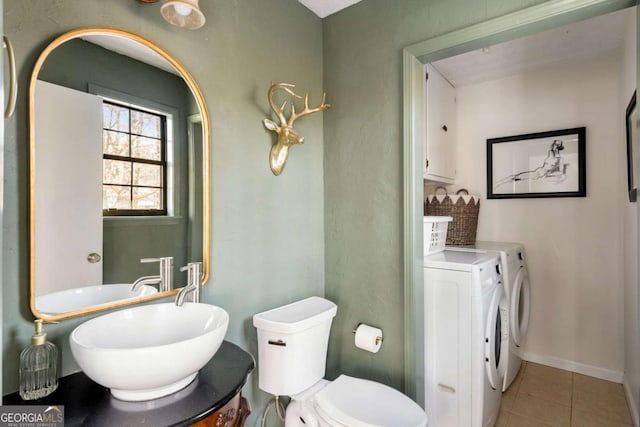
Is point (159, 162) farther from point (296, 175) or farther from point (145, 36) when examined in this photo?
point (296, 175)

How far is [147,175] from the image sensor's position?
1317mm

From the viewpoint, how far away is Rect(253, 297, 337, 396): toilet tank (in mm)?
1529

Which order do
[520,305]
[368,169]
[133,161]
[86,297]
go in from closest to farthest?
[86,297], [133,161], [368,169], [520,305]

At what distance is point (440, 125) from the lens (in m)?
2.68

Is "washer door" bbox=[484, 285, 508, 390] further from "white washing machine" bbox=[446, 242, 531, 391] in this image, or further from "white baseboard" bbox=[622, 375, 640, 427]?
"white baseboard" bbox=[622, 375, 640, 427]

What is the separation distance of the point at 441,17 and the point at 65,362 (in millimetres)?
2123

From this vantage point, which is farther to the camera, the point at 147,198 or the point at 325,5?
the point at 325,5

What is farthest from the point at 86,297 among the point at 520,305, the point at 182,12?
the point at 520,305

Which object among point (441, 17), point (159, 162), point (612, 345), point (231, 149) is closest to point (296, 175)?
point (231, 149)

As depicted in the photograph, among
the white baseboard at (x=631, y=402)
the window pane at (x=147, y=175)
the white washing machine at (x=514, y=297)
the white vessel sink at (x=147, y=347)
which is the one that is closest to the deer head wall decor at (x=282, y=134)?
the window pane at (x=147, y=175)

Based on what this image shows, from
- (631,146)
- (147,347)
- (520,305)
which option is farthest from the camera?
(520,305)

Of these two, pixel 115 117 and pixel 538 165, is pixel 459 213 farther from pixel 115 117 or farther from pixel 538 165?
pixel 115 117

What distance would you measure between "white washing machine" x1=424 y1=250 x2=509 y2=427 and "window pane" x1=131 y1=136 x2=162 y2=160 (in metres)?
1.50

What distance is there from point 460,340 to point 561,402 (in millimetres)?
1231
